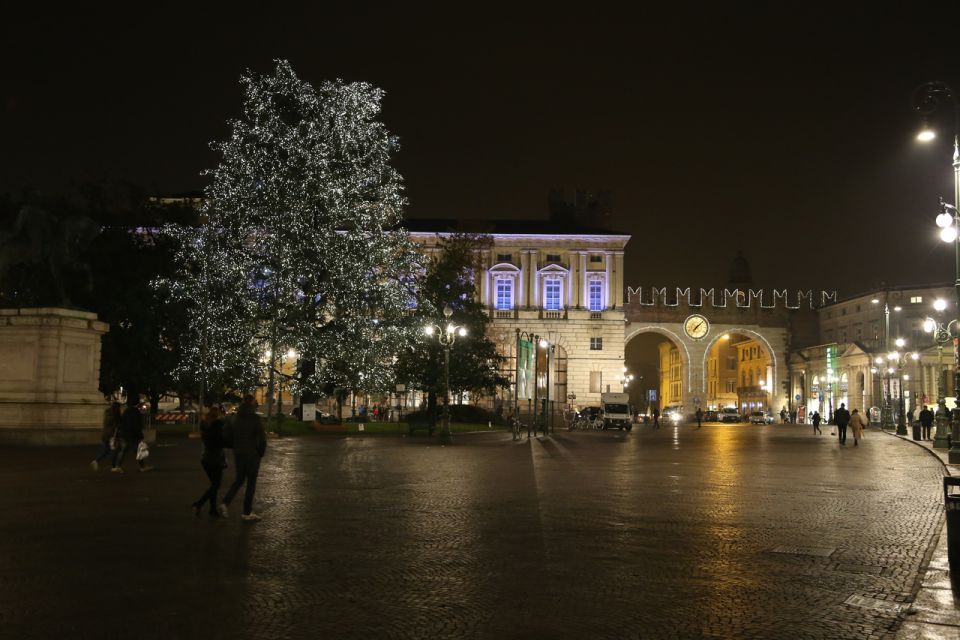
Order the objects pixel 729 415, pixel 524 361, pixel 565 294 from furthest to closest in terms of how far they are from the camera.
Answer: pixel 729 415 < pixel 565 294 < pixel 524 361

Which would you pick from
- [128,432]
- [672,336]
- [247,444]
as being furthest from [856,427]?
[672,336]

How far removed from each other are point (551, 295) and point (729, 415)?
20992 mm

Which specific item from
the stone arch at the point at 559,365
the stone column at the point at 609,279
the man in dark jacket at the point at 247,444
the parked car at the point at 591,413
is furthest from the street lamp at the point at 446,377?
the stone column at the point at 609,279

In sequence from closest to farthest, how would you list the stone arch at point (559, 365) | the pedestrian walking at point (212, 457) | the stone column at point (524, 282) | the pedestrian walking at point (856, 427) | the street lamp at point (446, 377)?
1. the pedestrian walking at point (212, 457)
2. the street lamp at point (446, 377)
3. the pedestrian walking at point (856, 427)
4. the stone arch at point (559, 365)
5. the stone column at point (524, 282)

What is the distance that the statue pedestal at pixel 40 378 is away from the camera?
26.6 metres

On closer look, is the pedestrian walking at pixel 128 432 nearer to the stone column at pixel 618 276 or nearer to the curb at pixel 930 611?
the curb at pixel 930 611

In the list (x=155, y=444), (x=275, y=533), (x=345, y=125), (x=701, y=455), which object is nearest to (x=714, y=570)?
(x=275, y=533)

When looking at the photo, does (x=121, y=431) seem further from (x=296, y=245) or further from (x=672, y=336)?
(x=672, y=336)

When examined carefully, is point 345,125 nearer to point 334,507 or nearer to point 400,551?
point 334,507

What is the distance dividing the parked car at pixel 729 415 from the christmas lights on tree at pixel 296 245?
187ft

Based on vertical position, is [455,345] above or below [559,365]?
below

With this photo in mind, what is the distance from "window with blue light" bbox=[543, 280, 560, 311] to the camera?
9012cm

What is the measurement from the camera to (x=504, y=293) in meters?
90.8

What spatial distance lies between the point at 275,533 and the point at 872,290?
87.5 m
